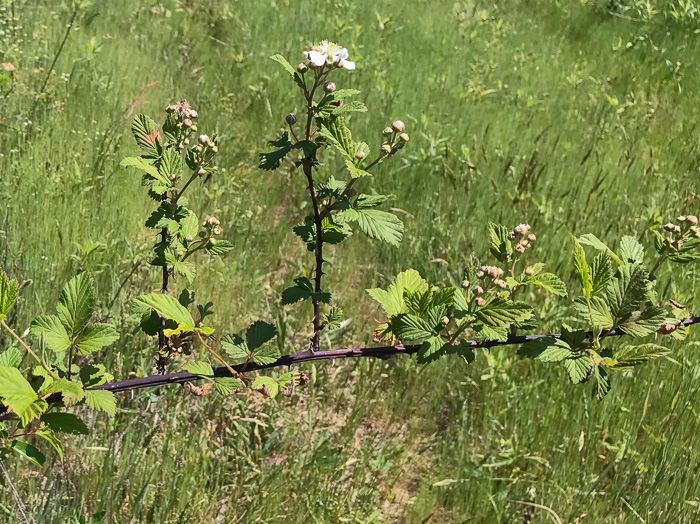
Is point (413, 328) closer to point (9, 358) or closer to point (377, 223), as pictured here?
point (377, 223)

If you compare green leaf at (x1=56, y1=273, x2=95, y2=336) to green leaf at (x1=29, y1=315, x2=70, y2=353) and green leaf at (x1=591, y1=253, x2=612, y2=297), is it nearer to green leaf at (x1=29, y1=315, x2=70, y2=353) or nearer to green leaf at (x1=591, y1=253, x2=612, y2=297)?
green leaf at (x1=29, y1=315, x2=70, y2=353)

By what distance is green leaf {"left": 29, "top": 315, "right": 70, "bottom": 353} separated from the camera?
0.93 m

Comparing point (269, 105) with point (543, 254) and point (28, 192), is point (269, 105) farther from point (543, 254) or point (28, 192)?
point (543, 254)

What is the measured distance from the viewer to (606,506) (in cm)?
189

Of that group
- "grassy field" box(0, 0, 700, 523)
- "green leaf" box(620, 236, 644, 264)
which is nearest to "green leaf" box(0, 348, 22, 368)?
"grassy field" box(0, 0, 700, 523)

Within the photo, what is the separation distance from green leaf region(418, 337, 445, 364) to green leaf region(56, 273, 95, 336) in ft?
1.92

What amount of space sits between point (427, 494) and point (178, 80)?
350cm

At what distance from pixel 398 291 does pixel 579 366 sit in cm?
37

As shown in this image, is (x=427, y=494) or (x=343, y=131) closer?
(x=343, y=131)

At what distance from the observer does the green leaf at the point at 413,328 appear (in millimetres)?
961

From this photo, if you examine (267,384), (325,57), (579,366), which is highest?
(325,57)

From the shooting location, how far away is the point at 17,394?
79 centimetres

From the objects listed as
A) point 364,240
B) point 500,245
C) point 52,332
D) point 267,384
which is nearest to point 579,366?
point 500,245

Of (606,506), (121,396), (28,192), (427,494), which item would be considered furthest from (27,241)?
(606,506)
